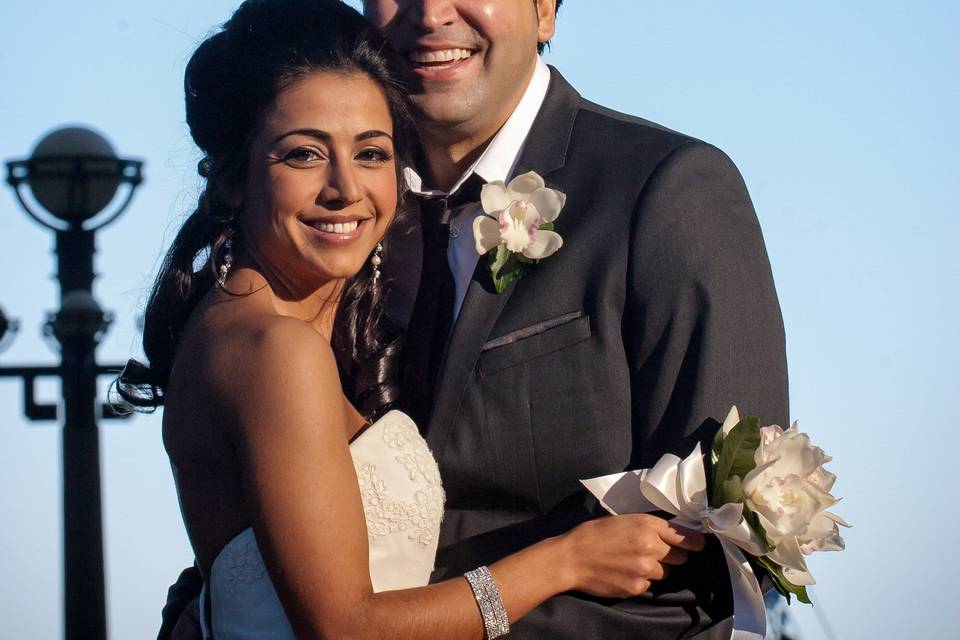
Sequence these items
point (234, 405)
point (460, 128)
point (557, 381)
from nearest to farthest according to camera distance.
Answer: point (234, 405)
point (557, 381)
point (460, 128)

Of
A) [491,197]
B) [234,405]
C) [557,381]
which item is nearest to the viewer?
[234,405]

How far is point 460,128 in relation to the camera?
509 cm

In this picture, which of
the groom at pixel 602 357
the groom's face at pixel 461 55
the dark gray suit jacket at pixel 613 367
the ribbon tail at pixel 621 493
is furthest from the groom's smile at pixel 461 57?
the ribbon tail at pixel 621 493

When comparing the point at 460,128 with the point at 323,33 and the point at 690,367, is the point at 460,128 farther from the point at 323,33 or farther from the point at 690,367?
the point at 690,367

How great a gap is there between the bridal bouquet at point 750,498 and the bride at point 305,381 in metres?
0.10

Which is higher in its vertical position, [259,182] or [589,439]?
[259,182]

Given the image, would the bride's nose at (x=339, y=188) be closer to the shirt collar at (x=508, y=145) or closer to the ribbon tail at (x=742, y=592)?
the shirt collar at (x=508, y=145)

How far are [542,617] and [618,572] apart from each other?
26cm

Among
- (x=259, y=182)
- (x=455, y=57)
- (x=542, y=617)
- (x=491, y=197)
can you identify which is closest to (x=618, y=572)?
(x=542, y=617)

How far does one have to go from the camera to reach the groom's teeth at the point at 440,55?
5.11 metres

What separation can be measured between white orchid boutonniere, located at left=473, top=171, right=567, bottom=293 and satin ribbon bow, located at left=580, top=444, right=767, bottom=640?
0.71 m

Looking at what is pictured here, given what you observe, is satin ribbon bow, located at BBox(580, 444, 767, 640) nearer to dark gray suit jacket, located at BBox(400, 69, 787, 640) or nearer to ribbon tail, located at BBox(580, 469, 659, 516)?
ribbon tail, located at BBox(580, 469, 659, 516)

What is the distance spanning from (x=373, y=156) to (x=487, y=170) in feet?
1.50

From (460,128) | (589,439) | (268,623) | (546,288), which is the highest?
(460,128)
